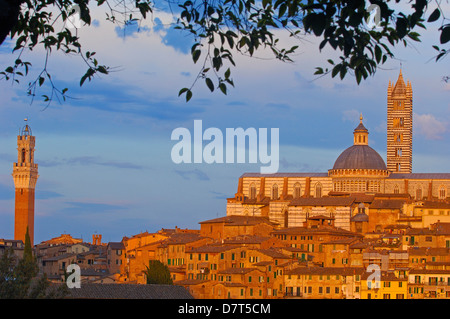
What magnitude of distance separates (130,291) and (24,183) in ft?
153

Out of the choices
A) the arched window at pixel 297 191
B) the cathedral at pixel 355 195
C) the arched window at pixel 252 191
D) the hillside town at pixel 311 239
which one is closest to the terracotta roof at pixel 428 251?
the hillside town at pixel 311 239

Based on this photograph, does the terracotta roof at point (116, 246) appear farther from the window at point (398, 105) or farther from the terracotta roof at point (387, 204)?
the window at point (398, 105)

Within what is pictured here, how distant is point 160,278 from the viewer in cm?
4869

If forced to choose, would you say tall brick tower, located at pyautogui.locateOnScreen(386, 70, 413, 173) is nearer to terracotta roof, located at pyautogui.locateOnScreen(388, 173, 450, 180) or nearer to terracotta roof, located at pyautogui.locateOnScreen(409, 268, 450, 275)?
terracotta roof, located at pyautogui.locateOnScreen(388, 173, 450, 180)

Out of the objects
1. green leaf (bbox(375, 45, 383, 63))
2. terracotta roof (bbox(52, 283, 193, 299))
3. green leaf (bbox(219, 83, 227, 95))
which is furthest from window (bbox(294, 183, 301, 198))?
green leaf (bbox(375, 45, 383, 63))

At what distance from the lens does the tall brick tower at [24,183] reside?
264ft

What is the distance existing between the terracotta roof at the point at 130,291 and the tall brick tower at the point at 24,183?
126 ft

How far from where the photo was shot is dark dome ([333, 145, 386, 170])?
73.2 m

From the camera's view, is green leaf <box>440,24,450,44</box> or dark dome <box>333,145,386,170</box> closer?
green leaf <box>440,24,450,44</box>

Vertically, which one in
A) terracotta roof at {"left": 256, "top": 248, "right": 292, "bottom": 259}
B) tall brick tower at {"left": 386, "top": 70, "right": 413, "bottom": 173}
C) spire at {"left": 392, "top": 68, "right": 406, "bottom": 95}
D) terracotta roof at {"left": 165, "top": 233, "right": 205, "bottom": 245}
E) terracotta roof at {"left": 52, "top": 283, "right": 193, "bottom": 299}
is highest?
spire at {"left": 392, "top": 68, "right": 406, "bottom": 95}

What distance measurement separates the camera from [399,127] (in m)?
84.6

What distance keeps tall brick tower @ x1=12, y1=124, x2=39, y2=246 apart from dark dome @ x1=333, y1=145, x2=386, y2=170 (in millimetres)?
24250
